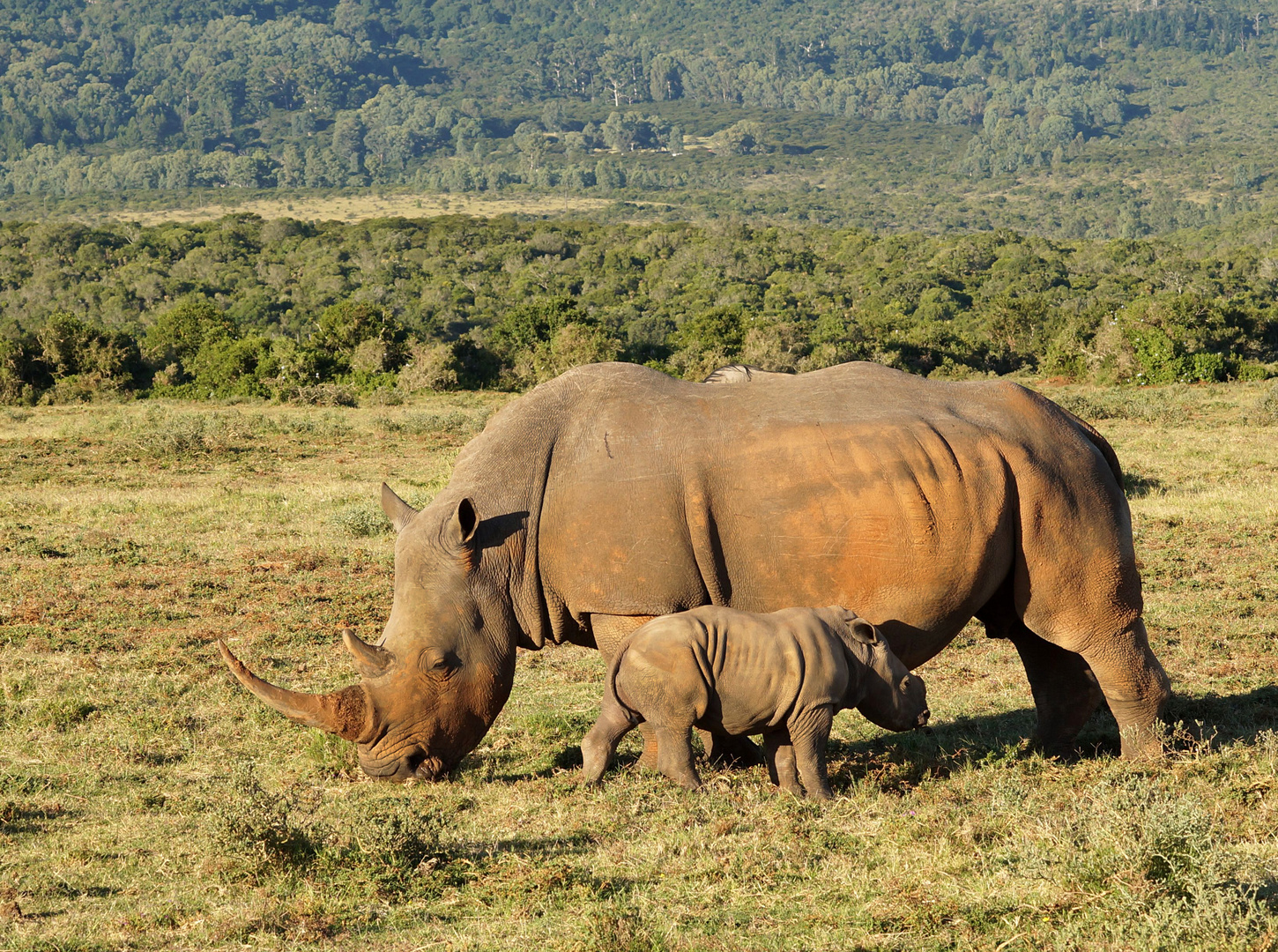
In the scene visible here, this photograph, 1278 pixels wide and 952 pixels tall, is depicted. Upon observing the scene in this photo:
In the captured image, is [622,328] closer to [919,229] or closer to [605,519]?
[605,519]

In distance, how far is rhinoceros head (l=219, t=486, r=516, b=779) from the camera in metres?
7.04

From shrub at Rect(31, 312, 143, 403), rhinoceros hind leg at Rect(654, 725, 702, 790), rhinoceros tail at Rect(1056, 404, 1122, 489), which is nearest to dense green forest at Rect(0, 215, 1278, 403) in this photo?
shrub at Rect(31, 312, 143, 403)

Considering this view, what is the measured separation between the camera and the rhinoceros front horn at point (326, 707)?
6867mm

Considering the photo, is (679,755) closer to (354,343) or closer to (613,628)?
(613,628)

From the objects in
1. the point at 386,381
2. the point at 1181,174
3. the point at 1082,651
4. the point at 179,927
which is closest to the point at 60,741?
the point at 179,927

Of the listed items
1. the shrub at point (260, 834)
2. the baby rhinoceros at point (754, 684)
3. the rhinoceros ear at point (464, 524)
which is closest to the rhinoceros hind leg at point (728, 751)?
the baby rhinoceros at point (754, 684)

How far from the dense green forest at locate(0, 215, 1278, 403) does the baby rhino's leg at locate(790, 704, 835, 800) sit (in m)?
26.1

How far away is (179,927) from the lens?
→ 545 centimetres

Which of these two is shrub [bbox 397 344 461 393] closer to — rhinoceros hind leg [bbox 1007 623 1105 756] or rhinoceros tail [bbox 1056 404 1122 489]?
rhinoceros hind leg [bbox 1007 623 1105 756]

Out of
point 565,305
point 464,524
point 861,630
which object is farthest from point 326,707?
point 565,305

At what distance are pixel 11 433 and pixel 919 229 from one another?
414ft

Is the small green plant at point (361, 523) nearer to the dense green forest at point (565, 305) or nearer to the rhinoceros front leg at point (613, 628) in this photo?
the rhinoceros front leg at point (613, 628)

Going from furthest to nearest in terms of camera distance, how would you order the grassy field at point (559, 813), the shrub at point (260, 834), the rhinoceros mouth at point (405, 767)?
the rhinoceros mouth at point (405, 767)
the shrub at point (260, 834)
the grassy field at point (559, 813)

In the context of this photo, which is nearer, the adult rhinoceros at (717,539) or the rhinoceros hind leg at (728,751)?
the adult rhinoceros at (717,539)
